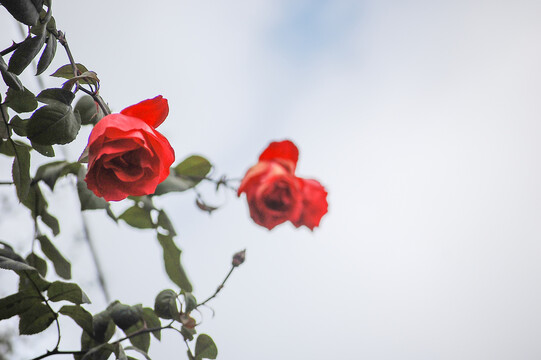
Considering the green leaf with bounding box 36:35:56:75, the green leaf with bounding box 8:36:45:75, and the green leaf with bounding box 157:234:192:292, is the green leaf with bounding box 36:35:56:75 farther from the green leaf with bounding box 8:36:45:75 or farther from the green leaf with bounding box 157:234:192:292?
the green leaf with bounding box 157:234:192:292

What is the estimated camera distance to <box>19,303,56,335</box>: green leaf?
0.29 meters

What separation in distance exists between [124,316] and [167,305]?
3 cm

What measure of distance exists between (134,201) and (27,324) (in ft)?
0.44

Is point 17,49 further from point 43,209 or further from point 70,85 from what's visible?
point 43,209

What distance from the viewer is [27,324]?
29 centimetres

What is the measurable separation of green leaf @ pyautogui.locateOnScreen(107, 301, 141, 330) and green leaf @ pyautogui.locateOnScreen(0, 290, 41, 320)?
0.05 metres

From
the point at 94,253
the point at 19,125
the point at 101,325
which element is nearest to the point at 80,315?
the point at 101,325

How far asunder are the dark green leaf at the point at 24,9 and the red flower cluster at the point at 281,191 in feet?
0.44

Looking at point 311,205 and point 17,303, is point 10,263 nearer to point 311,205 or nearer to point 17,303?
point 17,303

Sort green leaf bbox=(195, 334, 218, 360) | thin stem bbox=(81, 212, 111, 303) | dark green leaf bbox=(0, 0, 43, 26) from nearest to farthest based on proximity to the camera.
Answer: dark green leaf bbox=(0, 0, 43, 26), green leaf bbox=(195, 334, 218, 360), thin stem bbox=(81, 212, 111, 303)

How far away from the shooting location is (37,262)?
14.6 inches

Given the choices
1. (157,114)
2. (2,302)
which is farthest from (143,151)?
(2,302)

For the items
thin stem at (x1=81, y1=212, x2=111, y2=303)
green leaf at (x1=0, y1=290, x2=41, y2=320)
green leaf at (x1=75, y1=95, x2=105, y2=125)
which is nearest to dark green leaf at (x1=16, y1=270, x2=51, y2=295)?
green leaf at (x1=0, y1=290, x2=41, y2=320)

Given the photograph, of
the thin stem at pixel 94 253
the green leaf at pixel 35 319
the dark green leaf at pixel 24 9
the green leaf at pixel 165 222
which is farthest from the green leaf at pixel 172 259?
the thin stem at pixel 94 253
